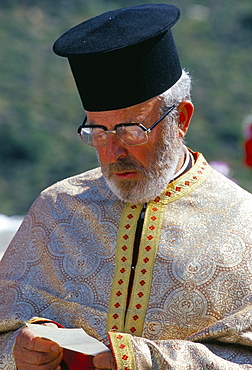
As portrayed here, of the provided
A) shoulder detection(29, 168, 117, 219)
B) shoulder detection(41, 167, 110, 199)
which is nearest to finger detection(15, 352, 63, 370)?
shoulder detection(29, 168, 117, 219)

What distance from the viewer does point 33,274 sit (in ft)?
15.3

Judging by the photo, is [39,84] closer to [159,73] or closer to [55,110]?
[55,110]

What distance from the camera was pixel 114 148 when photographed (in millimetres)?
4352

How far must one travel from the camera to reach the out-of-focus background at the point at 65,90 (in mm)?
18000

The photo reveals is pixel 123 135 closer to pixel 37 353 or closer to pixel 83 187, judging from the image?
pixel 83 187

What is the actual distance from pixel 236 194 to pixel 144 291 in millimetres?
694

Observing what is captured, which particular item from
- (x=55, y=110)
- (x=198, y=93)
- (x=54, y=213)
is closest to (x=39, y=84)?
(x=55, y=110)

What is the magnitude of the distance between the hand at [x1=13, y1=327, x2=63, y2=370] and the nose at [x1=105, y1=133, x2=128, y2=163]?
0.90 meters

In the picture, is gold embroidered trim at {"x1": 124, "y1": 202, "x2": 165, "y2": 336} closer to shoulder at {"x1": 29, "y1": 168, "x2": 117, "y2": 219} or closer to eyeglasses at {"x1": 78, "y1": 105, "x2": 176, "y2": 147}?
shoulder at {"x1": 29, "y1": 168, "x2": 117, "y2": 219}

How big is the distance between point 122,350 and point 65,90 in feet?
53.8

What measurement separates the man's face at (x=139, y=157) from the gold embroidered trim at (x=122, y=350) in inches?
30.4

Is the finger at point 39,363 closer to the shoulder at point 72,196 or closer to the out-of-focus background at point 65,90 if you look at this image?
the shoulder at point 72,196

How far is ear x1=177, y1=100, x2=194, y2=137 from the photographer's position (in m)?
4.55

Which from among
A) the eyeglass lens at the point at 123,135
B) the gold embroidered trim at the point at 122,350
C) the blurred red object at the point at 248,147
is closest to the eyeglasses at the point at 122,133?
the eyeglass lens at the point at 123,135
